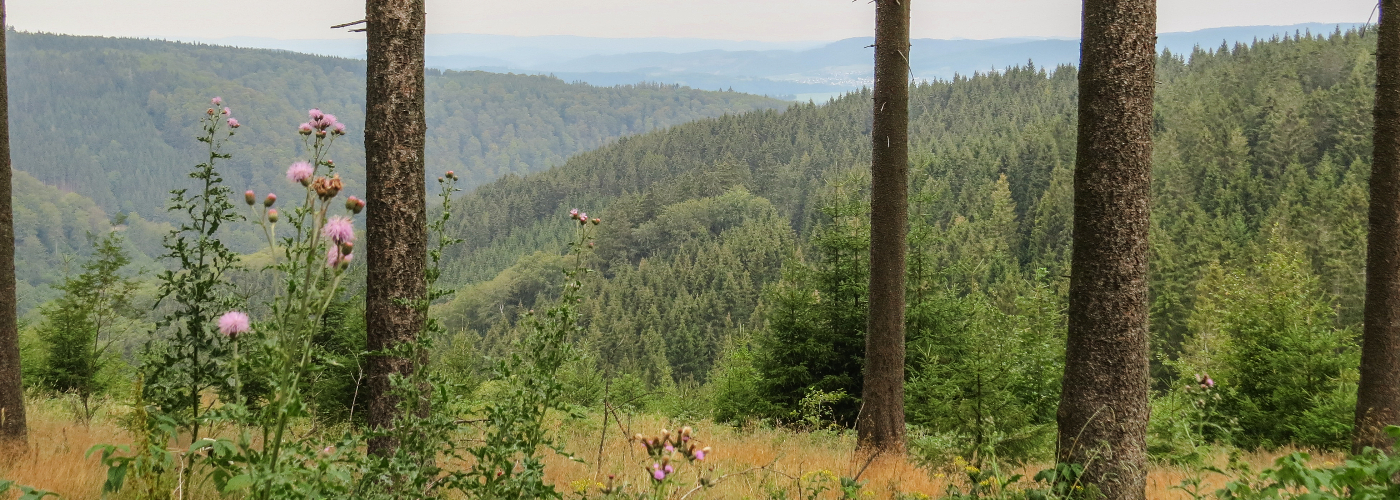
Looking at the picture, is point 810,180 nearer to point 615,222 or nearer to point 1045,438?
point 615,222

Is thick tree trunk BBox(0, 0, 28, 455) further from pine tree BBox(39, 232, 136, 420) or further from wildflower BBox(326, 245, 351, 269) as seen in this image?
pine tree BBox(39, 232, 136, 420)

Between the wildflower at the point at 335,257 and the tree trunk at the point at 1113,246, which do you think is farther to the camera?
the tree trunk at the point at 1113,246

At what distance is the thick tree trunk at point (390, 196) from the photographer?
4125 mm

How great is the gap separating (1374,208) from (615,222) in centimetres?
11283

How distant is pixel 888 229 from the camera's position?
6.25 m

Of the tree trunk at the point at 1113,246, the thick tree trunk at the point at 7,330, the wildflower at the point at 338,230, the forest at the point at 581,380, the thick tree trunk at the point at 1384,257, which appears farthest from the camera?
the thick tree trunk at the point at 1384,257

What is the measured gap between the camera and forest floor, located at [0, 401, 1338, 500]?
415 centimetres

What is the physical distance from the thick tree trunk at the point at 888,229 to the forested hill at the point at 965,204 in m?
2.85

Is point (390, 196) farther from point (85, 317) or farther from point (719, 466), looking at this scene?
point (85, 317)

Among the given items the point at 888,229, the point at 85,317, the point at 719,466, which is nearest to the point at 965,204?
the point at 85,317

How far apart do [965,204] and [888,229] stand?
100m

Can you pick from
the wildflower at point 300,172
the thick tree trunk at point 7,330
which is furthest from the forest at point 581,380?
the thick tree trunk at point 7,330

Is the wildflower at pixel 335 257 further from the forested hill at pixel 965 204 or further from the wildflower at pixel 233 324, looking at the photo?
the forested hill at pixel 965 204

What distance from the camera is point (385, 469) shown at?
2.56 metres
